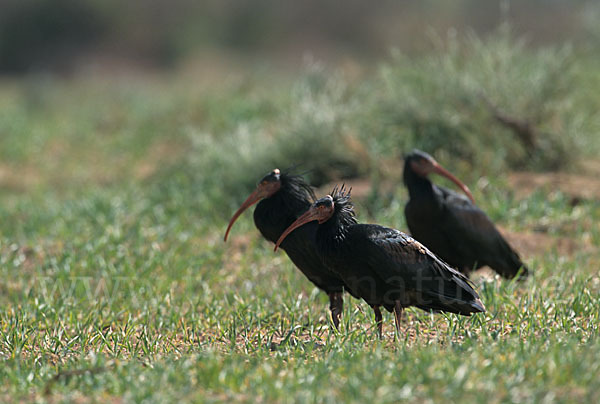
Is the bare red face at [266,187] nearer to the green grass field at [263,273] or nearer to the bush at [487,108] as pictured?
the green grass field at [263,273]

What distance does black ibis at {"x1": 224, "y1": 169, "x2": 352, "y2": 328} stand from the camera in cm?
518

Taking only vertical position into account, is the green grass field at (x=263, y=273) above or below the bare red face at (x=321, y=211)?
below

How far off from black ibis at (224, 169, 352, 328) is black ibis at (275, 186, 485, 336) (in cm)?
44

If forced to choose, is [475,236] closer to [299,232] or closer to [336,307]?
[336,307]

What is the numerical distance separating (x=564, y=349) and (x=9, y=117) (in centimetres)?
1519

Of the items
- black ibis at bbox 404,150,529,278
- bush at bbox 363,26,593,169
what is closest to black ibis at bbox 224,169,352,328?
black ibis at bbox 404,150,529,278

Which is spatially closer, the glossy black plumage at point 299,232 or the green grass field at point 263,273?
the green grass field at point 263,273

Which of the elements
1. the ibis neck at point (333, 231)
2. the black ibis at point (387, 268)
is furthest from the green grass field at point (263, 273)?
the ibis neck at point (333, 231)

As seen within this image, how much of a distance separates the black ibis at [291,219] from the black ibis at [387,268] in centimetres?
44

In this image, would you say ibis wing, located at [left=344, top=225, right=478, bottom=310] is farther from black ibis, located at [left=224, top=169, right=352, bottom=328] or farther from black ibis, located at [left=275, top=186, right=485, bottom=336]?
black ibis, located at [left=224, top=169, right=352, bottom=328]

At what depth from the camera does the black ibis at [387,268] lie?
4.54 m

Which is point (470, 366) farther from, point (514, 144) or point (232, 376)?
point (514, 144)

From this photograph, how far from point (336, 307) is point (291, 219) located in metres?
0.69

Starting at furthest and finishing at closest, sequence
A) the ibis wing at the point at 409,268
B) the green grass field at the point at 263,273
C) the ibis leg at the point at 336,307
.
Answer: the ibis leg at the point at 336,307, the ibis wing at the point at 409,268, the green grass field at the point at 263,273
